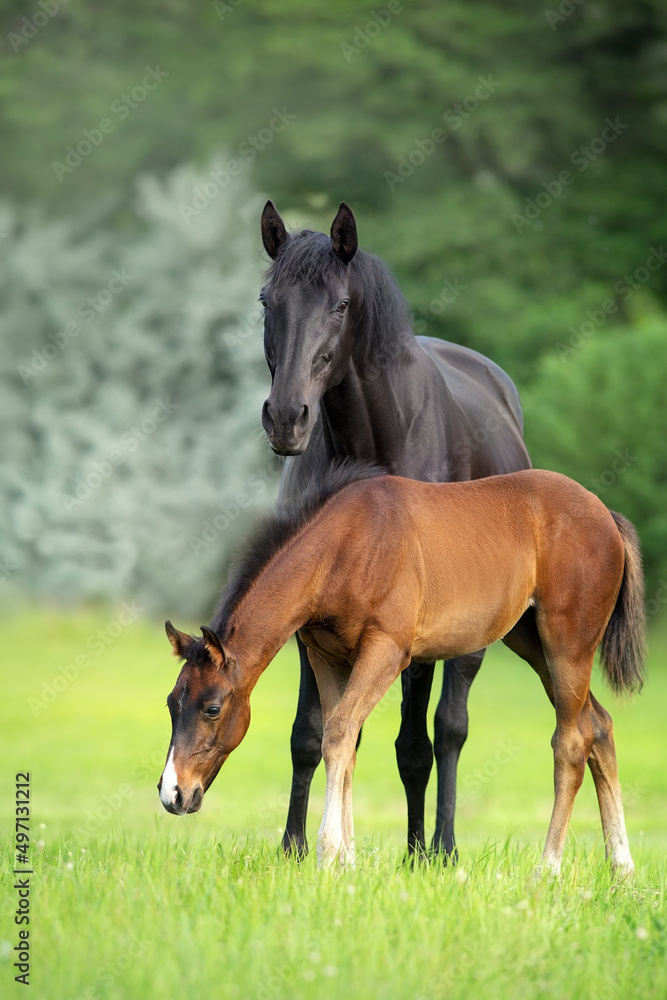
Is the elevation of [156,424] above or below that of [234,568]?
below

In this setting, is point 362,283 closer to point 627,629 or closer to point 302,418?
point 302,418

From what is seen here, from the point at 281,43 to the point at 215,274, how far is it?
7154mm

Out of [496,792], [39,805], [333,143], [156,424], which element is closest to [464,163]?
[333,143]

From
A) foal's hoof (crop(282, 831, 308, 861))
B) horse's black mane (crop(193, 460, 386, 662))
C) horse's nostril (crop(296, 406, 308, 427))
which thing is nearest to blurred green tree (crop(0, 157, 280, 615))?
foal's hoof (crop(282, 831, 308, 861))

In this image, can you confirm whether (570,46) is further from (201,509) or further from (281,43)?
(201,509)

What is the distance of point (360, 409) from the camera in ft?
18.9

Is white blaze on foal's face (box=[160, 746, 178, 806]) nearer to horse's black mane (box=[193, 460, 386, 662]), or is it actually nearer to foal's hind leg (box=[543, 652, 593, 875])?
horse's black mane (box=[193, 460, 386, 662])

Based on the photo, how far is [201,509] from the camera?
22.6 m

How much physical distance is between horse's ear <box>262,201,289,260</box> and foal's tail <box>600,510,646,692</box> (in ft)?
6.67
